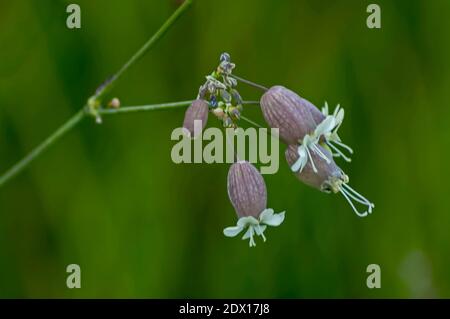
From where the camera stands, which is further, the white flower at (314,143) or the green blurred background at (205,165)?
the green blurred background at (205,165)

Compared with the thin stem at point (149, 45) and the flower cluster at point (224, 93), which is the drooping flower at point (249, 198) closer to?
the flower cluster at point (224, 93)

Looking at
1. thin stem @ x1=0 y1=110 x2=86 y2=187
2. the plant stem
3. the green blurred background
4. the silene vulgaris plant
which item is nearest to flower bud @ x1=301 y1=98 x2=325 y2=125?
the silene vulgaris plant

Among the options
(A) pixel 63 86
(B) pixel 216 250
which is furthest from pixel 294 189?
(A) pixel 63 86

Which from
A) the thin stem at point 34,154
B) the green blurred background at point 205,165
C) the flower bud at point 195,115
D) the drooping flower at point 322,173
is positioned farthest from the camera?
the green blurred background at point 205,165

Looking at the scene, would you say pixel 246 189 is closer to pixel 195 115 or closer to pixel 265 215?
pixel 265 215

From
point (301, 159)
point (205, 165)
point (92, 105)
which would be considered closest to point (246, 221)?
point (301, 159)

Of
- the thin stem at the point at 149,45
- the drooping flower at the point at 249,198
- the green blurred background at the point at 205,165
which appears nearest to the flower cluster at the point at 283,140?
the drooping flower at the point at 249,198
